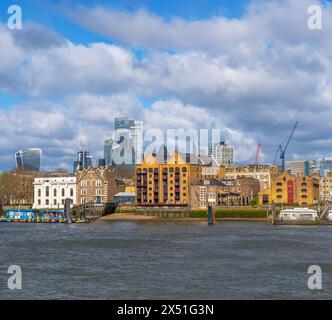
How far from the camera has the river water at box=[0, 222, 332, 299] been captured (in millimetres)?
34250

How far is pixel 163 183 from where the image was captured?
139875mm

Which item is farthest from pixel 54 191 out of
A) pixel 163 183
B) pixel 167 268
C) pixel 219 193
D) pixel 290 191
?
pixel 167 268

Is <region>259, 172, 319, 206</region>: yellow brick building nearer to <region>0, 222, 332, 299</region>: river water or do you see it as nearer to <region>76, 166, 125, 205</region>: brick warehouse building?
<region>76, 166, 125, 205</region>: brick warehouse building

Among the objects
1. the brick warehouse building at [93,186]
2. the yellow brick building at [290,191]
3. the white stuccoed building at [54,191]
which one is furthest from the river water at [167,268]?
the white stuccoed building at [54,191]

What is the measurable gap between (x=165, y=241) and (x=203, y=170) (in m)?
87.9

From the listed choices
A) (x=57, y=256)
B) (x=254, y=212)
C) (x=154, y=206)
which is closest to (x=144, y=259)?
(x=57, y=256)

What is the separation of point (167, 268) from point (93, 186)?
103 meters

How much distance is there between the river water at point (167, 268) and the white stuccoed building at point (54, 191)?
78907 mm

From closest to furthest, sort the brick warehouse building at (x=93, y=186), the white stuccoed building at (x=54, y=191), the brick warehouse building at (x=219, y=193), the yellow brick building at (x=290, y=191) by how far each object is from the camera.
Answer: the yellow brick building at (x=290, y=191)
the brick warehouse building at (x=219, y=193)
the brick warehouse building at (x=93, y=186)
the white stuccoed building at (x=54, y=191)

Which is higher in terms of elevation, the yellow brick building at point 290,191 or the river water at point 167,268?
the yellow brick building at point 290,191

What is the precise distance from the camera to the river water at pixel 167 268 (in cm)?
3425

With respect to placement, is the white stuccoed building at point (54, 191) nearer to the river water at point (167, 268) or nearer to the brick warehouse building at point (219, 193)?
the brick warehouse building at point (219, 193)

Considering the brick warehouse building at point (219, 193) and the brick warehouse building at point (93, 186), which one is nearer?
the brick warehouse building at point (219, 193)

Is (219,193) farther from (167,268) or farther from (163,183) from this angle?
(167,268)
